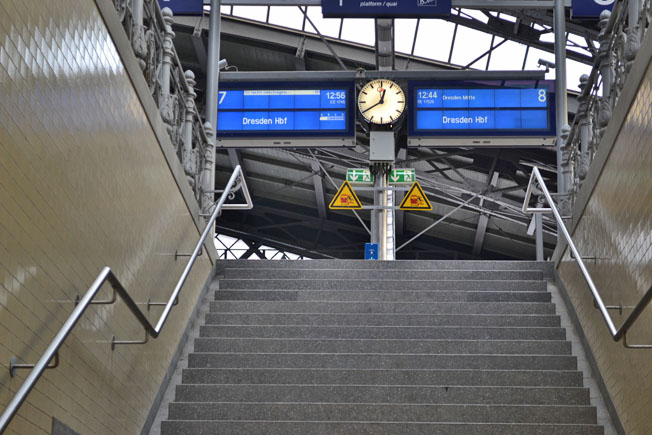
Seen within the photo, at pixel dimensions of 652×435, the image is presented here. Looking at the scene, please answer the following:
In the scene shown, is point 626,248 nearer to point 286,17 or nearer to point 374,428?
point 374,428

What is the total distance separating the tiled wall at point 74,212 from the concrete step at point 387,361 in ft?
2.17

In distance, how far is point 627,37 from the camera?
6.14 metres

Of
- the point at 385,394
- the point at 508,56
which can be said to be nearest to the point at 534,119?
the point at 508,56

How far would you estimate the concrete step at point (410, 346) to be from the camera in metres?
7.46

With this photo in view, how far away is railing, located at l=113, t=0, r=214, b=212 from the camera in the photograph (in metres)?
6.45

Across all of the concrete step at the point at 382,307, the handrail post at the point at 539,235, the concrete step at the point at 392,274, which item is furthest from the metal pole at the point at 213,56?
the handrail post at the point at 539,235

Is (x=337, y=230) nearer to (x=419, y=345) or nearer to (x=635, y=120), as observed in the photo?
(x=419, y=345)

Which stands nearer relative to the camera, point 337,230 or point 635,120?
point 635,120

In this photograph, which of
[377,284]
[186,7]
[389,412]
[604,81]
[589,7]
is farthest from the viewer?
[186,7]

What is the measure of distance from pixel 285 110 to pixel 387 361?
7710 mm

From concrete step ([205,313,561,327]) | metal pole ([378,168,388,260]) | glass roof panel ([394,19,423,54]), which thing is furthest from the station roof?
concrete step ([205,313,561,327])

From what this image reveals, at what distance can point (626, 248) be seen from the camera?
5.93 m

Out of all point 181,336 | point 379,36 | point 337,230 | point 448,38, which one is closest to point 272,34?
point 448,38

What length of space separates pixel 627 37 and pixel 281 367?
3354 mm
